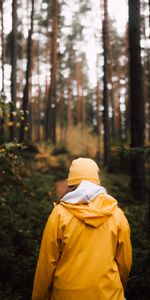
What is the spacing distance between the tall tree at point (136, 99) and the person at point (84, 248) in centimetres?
765

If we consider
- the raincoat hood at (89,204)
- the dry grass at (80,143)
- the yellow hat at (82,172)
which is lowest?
the dry grass at (80,143)

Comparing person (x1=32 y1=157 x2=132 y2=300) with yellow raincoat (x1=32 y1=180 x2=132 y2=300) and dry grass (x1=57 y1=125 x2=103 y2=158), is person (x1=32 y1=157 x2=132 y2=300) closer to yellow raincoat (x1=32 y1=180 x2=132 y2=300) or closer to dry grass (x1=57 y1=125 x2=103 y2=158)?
yellow raincoat (x1=32 y1=180 x2=132 y2=300)

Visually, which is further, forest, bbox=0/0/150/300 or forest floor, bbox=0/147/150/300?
forest, bbox=0/0/150/300

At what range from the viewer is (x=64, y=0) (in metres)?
26.1

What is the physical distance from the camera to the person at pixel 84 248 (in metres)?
3.26

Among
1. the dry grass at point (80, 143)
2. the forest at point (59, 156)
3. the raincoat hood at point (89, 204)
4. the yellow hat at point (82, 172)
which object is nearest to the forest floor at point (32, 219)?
the forest at point (59, 156)

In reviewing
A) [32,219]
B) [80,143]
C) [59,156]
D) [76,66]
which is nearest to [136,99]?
[32,219]

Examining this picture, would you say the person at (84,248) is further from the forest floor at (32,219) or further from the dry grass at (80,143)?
the dry grass at (80,143)

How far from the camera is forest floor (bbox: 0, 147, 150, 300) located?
5.64m

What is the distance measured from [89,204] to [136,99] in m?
8.12

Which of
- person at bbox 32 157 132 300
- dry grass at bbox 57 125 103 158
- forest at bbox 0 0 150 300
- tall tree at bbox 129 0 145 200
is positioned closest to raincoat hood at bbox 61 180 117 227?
person at bbox 32 157 132 300

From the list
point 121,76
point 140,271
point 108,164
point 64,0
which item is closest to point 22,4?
point 64,0

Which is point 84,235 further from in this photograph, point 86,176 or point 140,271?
point 140,271

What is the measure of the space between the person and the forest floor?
6.61 feet
